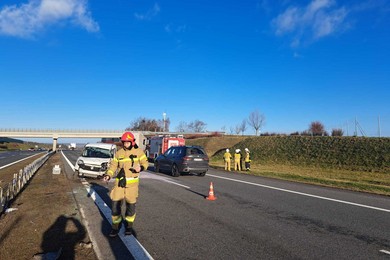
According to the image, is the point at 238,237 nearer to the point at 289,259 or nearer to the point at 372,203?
the point at 289,259

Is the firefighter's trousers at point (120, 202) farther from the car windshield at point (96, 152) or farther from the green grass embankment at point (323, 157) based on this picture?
the green grass embankment at point (323, 157)

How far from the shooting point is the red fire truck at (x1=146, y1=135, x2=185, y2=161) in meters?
30.5

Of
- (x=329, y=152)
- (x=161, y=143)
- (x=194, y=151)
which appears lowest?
(x=194, y=151)

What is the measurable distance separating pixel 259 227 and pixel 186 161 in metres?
11.6

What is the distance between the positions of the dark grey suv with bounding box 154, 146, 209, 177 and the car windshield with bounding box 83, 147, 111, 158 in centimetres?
363

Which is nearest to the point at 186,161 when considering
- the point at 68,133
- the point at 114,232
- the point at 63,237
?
the point at 114,232

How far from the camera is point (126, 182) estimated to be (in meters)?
6.27

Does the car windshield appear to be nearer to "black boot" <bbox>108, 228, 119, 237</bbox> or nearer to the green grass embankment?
the green grass embankment

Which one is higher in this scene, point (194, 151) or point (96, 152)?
point (194, 151)

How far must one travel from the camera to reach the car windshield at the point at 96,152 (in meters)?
17.2

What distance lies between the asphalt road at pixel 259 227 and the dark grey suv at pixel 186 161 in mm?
7095

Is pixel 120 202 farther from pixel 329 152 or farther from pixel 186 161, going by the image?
pixel 329 152

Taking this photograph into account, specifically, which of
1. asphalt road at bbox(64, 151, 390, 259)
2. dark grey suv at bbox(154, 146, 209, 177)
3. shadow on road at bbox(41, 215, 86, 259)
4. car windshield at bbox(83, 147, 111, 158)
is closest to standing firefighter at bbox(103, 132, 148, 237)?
asphalt road at bbox(64, 151, 390, 259)

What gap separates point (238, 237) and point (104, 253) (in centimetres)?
234
